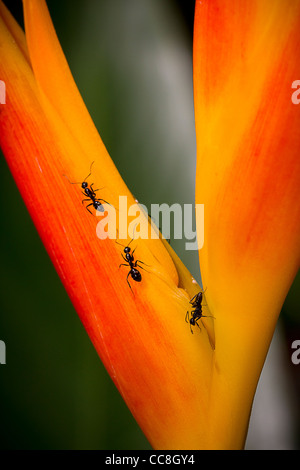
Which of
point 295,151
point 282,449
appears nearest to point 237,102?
point 295,151

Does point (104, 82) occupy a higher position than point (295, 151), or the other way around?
point (104, 82)

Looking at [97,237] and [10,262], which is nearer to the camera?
[97,237]

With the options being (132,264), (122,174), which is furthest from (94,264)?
(122,174)

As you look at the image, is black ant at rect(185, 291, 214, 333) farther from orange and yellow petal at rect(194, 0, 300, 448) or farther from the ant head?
the ant head

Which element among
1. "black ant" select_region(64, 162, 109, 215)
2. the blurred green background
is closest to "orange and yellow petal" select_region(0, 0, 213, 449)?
"black ant" select_region(64, 162, 109, 215)

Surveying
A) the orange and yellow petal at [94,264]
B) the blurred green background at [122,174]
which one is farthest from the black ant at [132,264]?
the blurred green background at [122,174]

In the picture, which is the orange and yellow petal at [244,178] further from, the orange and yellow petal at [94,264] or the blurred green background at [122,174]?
the blurred green background at [122,174]

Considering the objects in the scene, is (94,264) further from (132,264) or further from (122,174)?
(122,174)

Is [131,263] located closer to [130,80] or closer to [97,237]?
[97,237]
